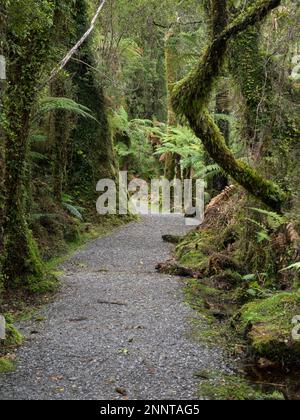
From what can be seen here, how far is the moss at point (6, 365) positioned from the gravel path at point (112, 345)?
103 mm

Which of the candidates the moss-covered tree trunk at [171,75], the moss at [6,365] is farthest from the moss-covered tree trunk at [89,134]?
the moss at [6,365]

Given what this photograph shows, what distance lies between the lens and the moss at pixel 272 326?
5484mm

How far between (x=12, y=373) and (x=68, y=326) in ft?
4.99

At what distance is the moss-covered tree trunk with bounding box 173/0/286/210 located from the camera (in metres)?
7.21

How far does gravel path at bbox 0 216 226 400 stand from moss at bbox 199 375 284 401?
134 mm

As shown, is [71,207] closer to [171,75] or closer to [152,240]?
[152,240]

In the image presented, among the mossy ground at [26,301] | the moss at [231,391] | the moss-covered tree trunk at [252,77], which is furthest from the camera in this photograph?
the moss-covered tree trunk at [252,77]

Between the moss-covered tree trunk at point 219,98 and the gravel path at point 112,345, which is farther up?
the moss-covered tree trunk at point 219,98

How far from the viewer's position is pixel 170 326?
22.0 ft

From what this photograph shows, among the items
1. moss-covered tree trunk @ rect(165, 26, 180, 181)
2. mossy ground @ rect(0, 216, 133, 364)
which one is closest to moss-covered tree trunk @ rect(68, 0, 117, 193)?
mossy ground @ rect(0, 216, 133, 364)

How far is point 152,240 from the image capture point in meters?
13.6

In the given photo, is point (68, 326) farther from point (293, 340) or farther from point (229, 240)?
point (229, 240)

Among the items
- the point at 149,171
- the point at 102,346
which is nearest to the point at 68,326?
the point at 102,346

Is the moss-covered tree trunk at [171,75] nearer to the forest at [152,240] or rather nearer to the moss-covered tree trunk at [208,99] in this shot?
the forest at [152,240]
